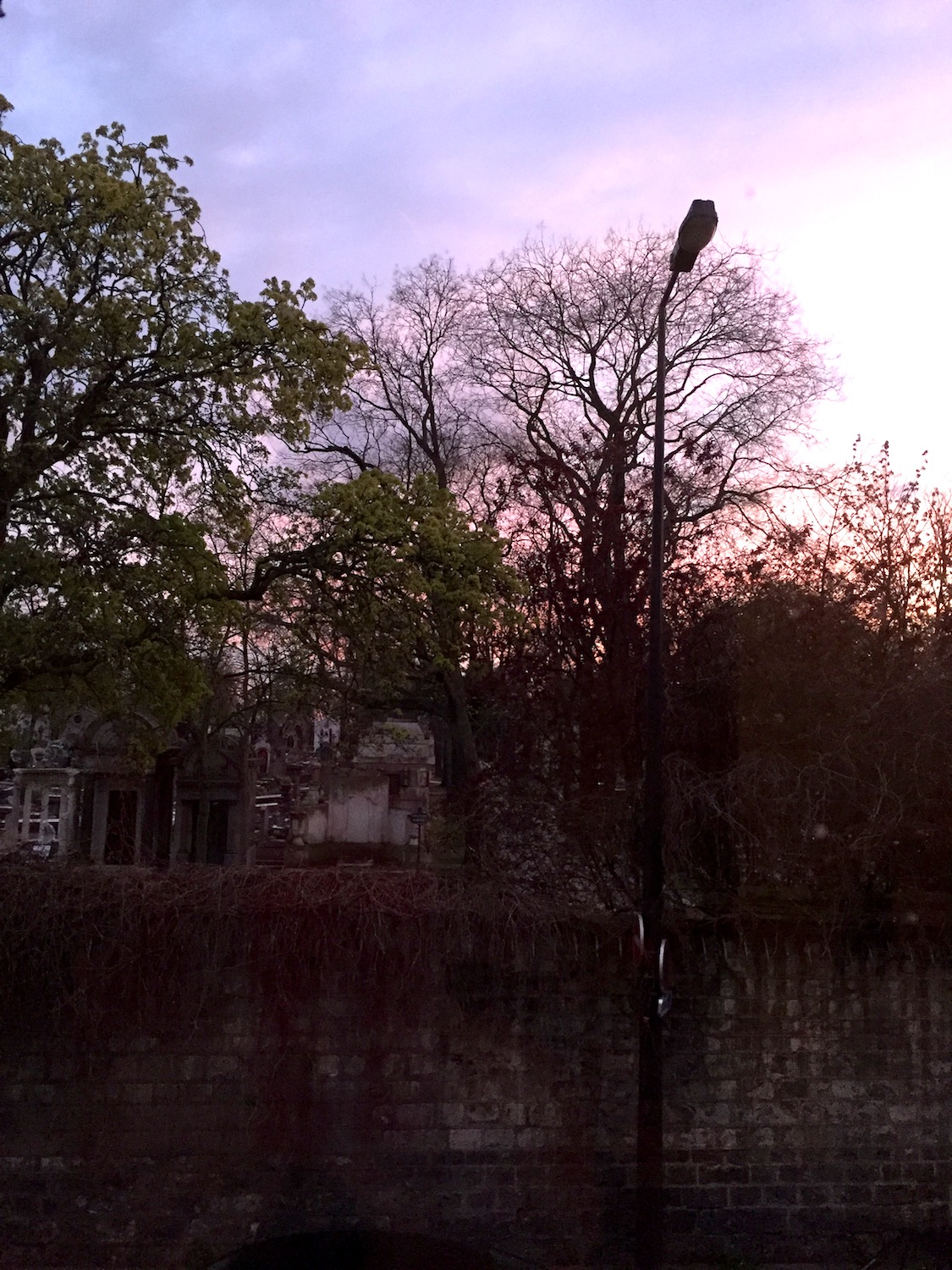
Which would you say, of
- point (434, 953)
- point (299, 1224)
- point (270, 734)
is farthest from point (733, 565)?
point (270, 734)

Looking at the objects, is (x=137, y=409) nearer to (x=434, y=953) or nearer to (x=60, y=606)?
(x=60, y=606)

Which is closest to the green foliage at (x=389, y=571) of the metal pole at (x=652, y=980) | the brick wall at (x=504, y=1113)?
the metal pole at (x=652, y=980)

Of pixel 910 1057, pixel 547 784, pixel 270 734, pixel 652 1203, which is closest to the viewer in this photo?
pixel 652 1203

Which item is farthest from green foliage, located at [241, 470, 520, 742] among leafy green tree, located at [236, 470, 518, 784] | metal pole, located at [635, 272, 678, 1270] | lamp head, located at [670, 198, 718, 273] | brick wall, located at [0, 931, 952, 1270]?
lamp head, located at [670, 198, 718, 273]

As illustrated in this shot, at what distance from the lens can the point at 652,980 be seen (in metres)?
7.77

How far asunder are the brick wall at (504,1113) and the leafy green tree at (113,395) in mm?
3868

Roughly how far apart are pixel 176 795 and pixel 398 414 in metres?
10.0

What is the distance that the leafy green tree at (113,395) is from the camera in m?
10.0

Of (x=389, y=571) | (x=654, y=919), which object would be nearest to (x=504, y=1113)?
(x=654, y=919)

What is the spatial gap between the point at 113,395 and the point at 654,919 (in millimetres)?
6621

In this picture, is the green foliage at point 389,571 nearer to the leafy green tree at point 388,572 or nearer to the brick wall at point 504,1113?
the leafy green tree at point 388,572

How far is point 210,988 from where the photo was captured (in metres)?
8.46

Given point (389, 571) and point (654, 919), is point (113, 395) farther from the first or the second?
point (654, 919)

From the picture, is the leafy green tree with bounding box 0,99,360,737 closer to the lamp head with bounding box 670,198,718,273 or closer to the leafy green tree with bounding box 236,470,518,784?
the leafy green tree with bounding box 236,470,518,784
